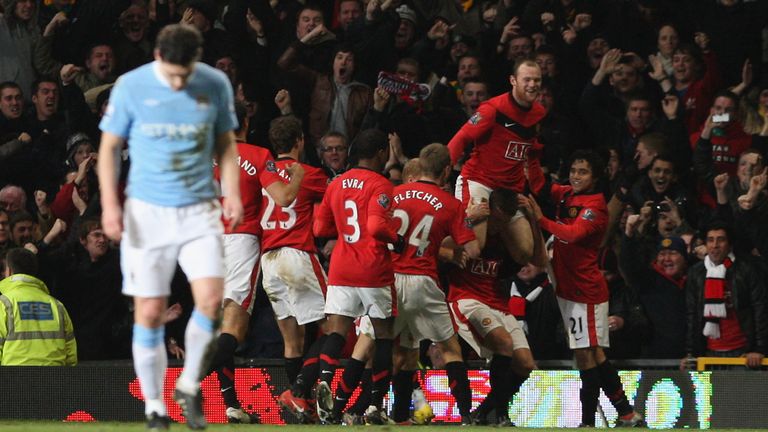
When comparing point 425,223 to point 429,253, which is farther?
point 429,253

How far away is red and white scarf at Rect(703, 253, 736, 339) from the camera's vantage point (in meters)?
12.4

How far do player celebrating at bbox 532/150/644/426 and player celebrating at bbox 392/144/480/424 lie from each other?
869 millimetres

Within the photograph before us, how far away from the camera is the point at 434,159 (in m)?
11.1

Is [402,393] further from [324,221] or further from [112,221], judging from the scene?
[112,221]

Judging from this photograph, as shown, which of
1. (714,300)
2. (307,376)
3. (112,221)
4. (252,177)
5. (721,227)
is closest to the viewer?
(112,221)

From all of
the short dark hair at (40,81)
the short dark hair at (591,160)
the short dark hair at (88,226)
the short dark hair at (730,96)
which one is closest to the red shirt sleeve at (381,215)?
the short dark hair at (591,160)

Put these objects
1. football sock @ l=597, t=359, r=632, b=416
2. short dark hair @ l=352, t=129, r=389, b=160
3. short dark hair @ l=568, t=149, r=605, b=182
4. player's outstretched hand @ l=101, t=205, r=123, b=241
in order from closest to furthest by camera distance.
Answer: player's outstretched hand @ l=101, t=205, r=123, b=241, short dark hair @ l=352, t=129, r=389, b=160, football sock @ l=597, t=359, r=632, b=416, short dark hair @ l=568, t=149, r=605, b=182

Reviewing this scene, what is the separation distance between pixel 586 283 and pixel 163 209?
542cm

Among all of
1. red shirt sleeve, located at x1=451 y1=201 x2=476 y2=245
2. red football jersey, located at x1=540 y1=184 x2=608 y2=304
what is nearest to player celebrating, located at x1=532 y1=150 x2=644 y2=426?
red football jersey, located at x1=540 y1=184 x2=608 y2=304

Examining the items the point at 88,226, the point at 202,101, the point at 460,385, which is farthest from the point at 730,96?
the point at 202,101

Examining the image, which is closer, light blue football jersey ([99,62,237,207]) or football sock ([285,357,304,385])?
light blue football jersey ([99,62,237,207])

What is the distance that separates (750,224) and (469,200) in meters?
3.67

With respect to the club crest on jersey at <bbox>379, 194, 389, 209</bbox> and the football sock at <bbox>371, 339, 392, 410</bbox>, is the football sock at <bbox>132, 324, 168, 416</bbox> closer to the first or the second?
the club crest on jersey at <bbox>379, 194, 389, 209</bbox>

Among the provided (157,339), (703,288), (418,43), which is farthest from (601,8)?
(157,339)
